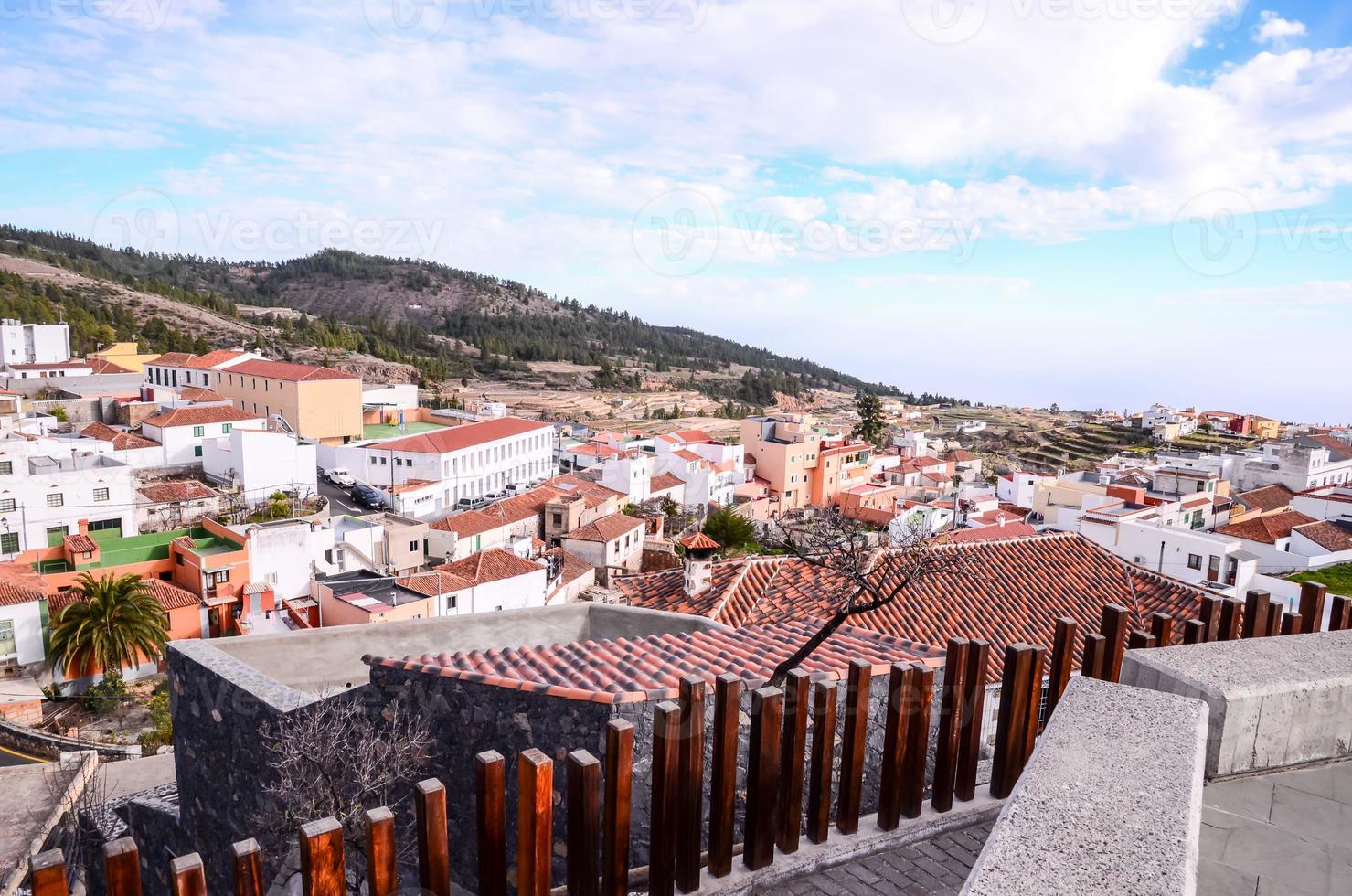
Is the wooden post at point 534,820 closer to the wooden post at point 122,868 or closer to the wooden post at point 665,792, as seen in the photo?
the wooden post at point 665,792

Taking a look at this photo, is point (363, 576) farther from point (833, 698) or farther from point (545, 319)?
point (545, 319)

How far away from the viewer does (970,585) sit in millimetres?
10992

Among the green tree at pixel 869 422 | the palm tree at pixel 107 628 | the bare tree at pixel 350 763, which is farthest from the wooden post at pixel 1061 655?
the green tree at pixel 869 422

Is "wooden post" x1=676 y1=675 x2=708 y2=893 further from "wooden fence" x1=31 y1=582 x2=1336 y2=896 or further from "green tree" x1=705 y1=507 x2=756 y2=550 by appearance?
"green tree" x1=705 y1=507 x2=756 y2=550

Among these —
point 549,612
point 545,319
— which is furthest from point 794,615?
Answer: point 545,319

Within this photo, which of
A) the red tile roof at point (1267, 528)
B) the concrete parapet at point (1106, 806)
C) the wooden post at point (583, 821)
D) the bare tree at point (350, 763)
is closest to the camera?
the concrete parapet at point (1106, 806)

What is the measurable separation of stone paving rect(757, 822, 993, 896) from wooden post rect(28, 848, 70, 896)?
214cm

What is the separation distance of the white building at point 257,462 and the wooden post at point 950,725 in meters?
32.2

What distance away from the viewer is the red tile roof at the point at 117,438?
3167 centimetres

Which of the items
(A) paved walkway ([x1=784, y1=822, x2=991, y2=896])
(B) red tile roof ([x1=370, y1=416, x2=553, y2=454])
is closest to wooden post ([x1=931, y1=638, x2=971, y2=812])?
(A) paved walkway ([x1=784, y1=822, x2=991, y2=896])

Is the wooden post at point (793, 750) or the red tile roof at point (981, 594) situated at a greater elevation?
the wooden post at point (793, 750)

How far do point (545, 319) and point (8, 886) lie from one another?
399 ft

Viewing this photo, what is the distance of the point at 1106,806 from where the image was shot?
6.30ft

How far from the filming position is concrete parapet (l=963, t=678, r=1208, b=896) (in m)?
1.66
